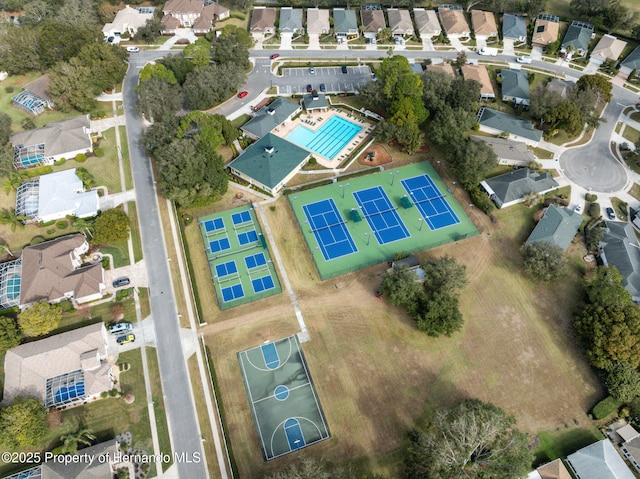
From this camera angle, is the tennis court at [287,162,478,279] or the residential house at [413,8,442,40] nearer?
the tennis court at [287,162,478,279]

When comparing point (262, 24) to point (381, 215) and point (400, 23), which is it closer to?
point (400, 23)

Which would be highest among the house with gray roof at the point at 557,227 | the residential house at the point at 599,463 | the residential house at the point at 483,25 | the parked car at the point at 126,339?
the residential house at the point at 483,25

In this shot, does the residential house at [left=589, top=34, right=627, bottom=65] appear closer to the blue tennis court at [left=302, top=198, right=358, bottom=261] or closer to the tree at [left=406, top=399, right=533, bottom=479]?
the blue tennis court at [left=302, top=198, right=358, bottom=261]

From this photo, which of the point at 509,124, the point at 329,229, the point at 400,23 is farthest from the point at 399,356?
the point at 400,23

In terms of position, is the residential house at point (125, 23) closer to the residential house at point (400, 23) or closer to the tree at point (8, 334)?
the residential house at point (400, 23)

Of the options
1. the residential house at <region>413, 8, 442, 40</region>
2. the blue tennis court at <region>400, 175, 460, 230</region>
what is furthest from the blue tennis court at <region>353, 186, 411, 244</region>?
the residential house at <region>413, 8, 442, 40</region>

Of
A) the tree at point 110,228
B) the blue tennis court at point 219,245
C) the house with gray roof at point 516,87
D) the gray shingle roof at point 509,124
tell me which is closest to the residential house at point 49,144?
the tree at point 110,228
